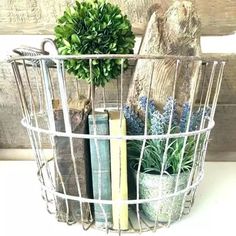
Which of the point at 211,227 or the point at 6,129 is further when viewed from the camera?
the point at 6,129

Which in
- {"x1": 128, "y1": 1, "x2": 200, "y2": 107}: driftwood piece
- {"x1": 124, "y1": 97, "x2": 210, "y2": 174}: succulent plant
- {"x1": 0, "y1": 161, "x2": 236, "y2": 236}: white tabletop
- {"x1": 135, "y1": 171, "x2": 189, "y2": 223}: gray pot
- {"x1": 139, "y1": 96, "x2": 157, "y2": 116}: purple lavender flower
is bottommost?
{"x1": 0, "y1": 161, "x2": 236, "y2": 236}: white tabletop

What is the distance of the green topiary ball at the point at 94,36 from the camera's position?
43 centimetres

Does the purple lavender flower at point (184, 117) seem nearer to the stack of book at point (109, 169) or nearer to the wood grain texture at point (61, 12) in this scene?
the stack of book at point (109, 169)

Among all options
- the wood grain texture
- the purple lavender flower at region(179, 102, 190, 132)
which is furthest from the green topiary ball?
the wood grain texture

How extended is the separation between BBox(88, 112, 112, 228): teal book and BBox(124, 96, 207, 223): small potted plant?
5 centimetres

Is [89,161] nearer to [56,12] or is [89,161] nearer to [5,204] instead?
[5,204]

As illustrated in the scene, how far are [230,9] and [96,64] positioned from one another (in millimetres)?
363

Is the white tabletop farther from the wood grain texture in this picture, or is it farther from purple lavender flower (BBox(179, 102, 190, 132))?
the wood grain texture

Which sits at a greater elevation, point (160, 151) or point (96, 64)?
point (96, 64)

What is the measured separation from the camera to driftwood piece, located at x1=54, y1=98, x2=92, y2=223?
0.44 metres

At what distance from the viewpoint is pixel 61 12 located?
689mm

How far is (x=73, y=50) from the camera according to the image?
0.44 metres

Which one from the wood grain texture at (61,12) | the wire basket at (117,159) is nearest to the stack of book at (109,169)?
the wire basket at (117,159)

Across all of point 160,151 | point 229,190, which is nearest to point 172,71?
point 160,151
